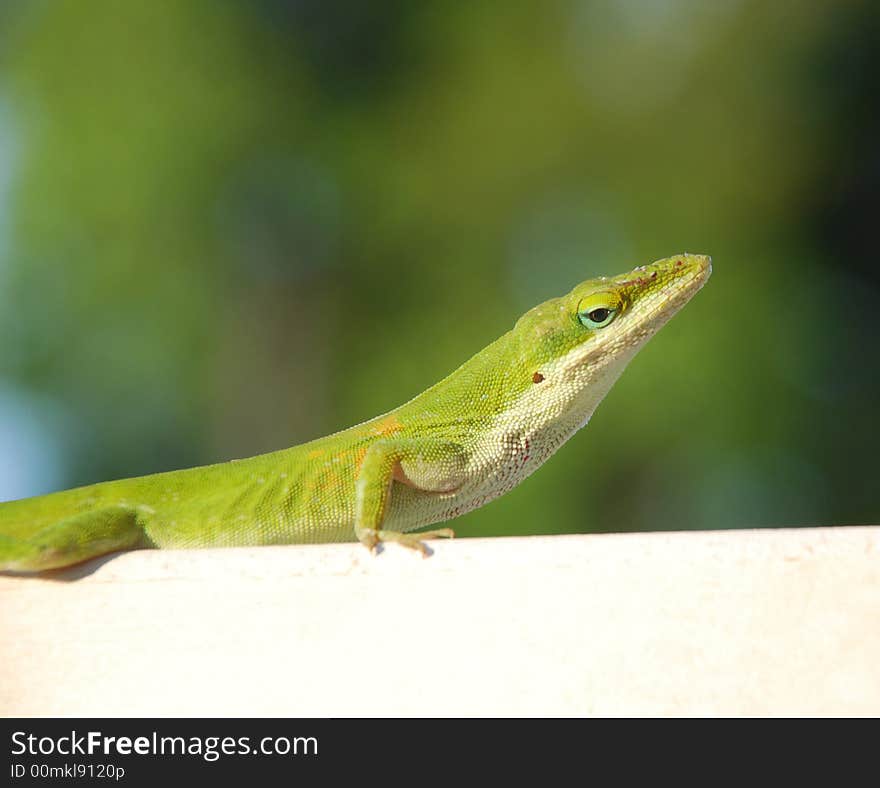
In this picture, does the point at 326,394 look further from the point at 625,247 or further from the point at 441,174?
the point at 625,247

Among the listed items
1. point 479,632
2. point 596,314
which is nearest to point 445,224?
point 596,314

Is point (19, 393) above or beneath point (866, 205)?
beneath

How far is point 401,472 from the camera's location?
2246 millimetres

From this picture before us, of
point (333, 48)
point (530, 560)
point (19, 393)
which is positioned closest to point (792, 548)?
point (530, 560)

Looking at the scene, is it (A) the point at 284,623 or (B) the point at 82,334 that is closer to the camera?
(A) the point at 284,623

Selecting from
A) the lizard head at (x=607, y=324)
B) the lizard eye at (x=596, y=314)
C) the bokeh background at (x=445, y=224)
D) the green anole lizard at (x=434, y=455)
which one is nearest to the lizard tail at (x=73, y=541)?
the green anole lizard at (x=434, y=455)

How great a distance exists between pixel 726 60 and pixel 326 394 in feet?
16.6

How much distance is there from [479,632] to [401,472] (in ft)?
2.58

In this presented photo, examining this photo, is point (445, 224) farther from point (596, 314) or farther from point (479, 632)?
point (479, 632)

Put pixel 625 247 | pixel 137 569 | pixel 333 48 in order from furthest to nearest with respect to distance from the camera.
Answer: pixel 333 48 < pixel 625 247 < pixel 137 569

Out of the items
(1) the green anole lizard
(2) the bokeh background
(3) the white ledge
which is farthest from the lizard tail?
(2) the bokeh background

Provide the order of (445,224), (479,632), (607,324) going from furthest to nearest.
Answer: (445,224) → (607,324) → (479,632)

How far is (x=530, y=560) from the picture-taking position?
1.50 m

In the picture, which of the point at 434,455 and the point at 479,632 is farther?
the point at 434,455
